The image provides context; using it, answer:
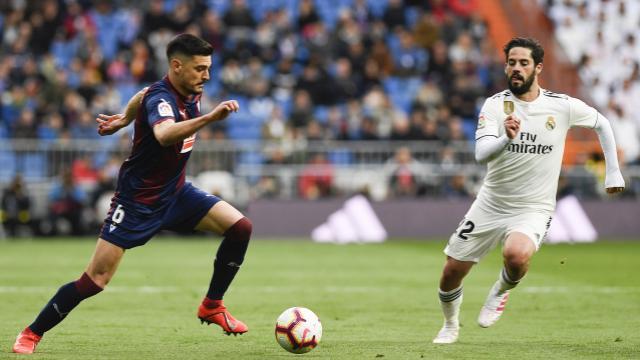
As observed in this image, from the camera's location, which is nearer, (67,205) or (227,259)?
(227,259)

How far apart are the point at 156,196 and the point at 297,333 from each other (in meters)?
1.51

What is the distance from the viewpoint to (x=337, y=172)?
2414 cm

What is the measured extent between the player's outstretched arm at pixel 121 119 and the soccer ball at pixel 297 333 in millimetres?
2011

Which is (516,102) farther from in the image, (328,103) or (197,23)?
(197,23)

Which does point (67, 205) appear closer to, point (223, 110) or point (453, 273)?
point (453, 273)

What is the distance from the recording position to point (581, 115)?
9242 mm

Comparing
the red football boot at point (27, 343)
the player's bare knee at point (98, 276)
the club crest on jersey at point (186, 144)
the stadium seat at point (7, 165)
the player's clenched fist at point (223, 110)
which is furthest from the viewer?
the stadium seat at point (7, 165)

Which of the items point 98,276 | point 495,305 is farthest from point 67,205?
point 495,305

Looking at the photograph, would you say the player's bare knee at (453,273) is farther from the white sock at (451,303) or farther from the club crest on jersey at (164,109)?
the club crest on jersey at (164,109)

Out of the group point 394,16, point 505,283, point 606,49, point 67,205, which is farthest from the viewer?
point 606,49

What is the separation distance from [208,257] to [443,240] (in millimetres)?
6243

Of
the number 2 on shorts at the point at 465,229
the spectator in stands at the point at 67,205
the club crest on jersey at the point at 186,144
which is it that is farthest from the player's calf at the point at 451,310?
the spectator in stands at the point at 67,205

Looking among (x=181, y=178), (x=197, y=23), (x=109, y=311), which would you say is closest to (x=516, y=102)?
(x=181, y=178)

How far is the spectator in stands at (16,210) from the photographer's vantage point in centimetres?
2338
